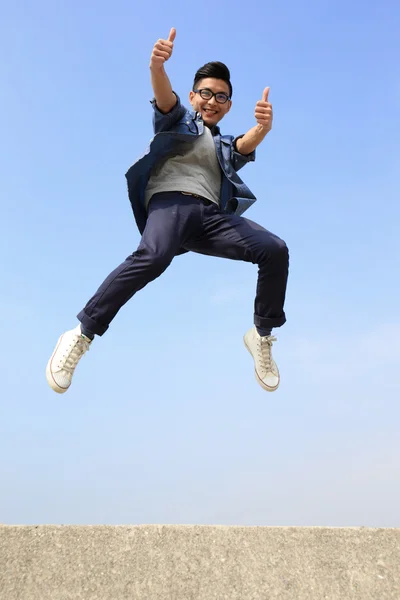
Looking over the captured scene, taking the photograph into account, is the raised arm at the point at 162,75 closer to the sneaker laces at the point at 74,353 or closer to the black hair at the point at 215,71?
the black hair at the point at 215,71

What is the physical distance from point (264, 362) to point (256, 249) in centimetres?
92

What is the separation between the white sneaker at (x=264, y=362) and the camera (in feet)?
14.5

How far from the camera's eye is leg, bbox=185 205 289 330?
396cm

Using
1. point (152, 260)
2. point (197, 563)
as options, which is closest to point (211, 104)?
point (152, 260)

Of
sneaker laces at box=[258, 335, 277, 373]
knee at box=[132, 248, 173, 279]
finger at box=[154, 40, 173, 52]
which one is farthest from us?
sneaker laces at box=[258, 335, 277, 373]

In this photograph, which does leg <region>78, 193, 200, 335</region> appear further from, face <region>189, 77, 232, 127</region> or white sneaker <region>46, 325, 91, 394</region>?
face <region>189, 77, 232, 127</region>

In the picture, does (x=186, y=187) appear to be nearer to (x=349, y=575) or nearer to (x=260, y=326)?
(x=260, y=326)

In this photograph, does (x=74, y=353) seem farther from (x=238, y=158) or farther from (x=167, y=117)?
(x=238, y=158)

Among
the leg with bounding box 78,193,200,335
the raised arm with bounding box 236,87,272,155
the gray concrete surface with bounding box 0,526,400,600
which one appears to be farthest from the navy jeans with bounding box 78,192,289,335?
the gray concrete surface with bounding box 0,526,400,600

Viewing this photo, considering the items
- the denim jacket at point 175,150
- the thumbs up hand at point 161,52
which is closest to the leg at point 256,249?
the denim jacket at point 175,150

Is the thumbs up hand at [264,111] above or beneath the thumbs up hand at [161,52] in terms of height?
beneath

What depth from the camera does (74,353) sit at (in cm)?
408

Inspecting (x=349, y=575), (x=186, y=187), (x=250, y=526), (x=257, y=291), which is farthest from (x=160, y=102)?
(x=349, y=575)

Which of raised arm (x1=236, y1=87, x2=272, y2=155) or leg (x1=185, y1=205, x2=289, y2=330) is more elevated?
raised arm (x1=236, y1=87, x2=272, y2=155)
